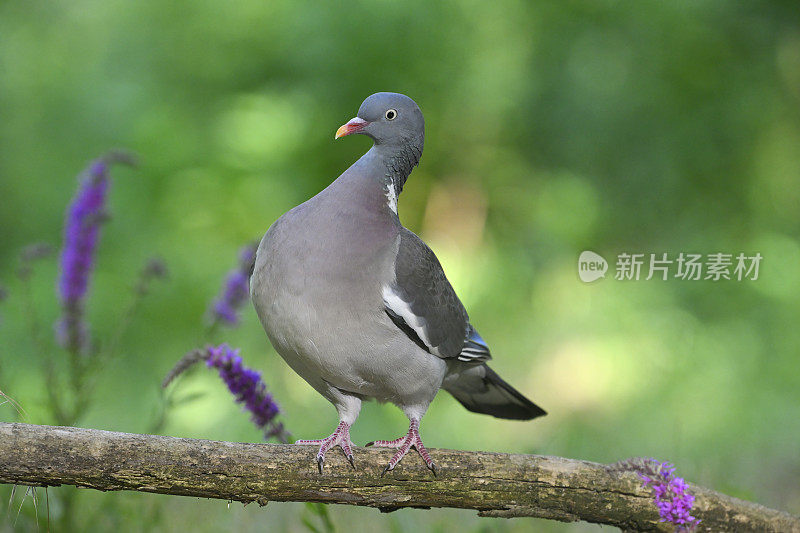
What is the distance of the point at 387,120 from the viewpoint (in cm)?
232

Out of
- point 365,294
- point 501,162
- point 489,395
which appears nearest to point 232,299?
point 365,294

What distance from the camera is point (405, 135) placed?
7.65ft

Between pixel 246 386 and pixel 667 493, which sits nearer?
pixel 246 386

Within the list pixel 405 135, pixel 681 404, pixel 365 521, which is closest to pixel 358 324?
pixel 405 135

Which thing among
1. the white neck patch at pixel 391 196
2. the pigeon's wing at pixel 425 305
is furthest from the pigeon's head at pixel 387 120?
the pigeon's wing at pixel 425 305

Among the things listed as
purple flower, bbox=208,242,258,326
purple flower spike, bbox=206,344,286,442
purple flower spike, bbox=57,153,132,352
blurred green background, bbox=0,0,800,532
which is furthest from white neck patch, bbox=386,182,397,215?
blurred green background, bbox=0,0,800,532

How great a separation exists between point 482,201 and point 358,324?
4384mm

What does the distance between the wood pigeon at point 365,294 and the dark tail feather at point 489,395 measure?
242 millimetres

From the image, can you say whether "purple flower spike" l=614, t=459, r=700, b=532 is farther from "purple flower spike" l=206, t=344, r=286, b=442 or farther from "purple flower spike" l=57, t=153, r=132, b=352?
"purple flower spike" l=57, t=153, r=132, b=352

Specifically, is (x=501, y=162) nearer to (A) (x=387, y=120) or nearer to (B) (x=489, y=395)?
(B) (x=489, y=395)

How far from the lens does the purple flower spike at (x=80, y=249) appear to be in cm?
247

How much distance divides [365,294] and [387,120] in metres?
0.51

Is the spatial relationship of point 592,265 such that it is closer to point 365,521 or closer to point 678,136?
point 678,136

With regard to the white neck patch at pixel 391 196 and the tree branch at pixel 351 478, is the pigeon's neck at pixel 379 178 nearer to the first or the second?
the white neck patch at pixel 391 196
